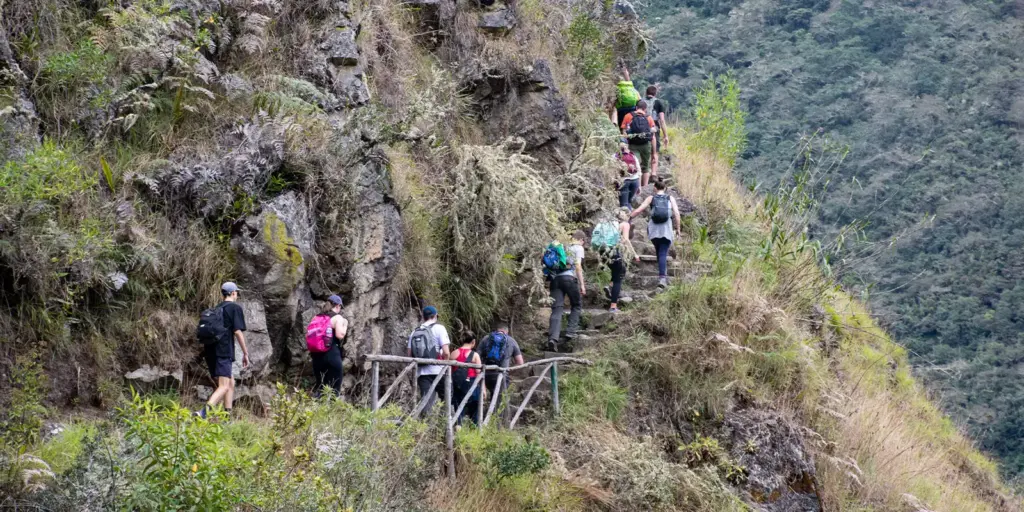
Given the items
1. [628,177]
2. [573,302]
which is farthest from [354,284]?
[628,177]

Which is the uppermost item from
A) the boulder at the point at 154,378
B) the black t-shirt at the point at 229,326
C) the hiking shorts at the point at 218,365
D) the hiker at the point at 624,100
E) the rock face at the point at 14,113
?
the rock face at the point at 14,113

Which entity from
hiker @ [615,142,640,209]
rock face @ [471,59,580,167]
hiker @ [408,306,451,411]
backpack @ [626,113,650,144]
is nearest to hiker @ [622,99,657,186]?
backpack @ [626,113,650,144]

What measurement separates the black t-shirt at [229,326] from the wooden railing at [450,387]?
52.1 inches

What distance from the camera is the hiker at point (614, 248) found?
14.5 meters

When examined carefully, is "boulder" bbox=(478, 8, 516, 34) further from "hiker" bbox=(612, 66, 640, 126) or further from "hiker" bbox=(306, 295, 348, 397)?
"hiker" bbox=(306, 295, 348, 397)

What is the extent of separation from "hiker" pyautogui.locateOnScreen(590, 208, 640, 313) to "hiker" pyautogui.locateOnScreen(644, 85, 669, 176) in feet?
15.4

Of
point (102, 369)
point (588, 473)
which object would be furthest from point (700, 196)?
point (102, 369)

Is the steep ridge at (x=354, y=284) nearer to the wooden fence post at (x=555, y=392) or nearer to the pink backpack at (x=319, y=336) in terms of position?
the wooden fence post at (x=555, y=392)

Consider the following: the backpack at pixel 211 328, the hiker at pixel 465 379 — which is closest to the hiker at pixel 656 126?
the hiker at pixel 465 379

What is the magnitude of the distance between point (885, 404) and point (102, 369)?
11843 mm

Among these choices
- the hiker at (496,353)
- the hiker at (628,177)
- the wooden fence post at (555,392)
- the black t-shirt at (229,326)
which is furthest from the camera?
the hiker at (628,177)

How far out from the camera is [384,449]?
9.48 meters

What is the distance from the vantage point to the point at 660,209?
15.1 m

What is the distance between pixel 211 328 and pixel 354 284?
259 cm
